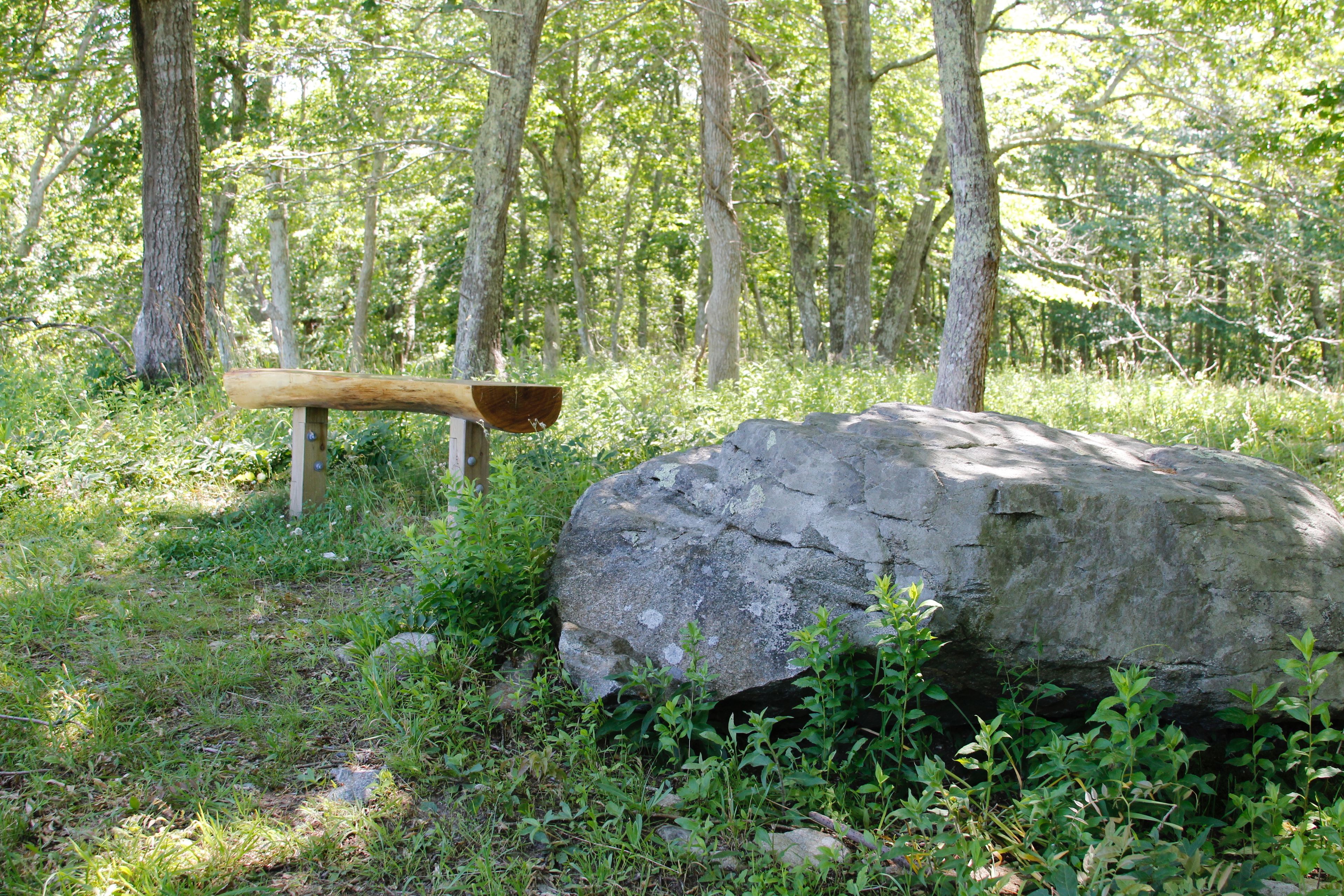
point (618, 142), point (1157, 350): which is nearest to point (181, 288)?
point (618, 142)

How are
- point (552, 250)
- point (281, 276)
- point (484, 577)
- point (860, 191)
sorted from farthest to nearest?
point (552, 250) < point (281, 276) < point (860, 191) < point (484, 577)

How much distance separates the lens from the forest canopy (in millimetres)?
9914

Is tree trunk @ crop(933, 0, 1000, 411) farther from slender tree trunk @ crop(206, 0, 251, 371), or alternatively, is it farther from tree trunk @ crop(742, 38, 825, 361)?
slender tree trunk @ crop(206, 0, 251, 371)

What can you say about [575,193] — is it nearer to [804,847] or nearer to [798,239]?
[798,239]

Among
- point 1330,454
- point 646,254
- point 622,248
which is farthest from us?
point 646,254

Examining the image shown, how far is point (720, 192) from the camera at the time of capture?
956cm

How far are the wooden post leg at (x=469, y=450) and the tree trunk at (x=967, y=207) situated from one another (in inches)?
125

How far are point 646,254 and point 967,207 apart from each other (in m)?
16.6

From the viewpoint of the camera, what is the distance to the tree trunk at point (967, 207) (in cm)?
579

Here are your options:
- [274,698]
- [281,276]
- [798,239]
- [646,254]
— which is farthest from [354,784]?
[646,254]

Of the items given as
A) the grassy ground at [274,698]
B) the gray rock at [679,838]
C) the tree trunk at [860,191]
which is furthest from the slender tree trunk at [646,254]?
the gray rock at [679,838]

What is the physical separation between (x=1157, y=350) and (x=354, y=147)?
20.9 meters

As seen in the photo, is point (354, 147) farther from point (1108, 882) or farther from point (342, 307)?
point (342, 307)

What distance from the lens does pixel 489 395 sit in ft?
14.2
